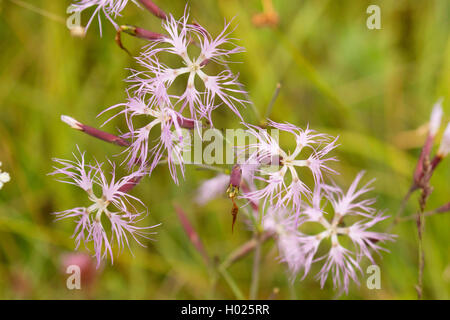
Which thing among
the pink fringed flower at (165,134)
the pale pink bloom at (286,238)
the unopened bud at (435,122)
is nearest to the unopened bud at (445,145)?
the unopened bud at (435,122)

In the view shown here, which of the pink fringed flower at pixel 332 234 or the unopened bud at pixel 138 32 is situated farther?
the pink fringed flower at pixel 332 234

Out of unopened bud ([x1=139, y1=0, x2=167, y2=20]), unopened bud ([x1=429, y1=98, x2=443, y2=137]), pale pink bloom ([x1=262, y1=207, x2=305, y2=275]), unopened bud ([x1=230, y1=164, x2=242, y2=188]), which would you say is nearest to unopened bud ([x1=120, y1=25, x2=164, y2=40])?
unopened bud ([x1=139, y1=0, x2=167, y2=20])

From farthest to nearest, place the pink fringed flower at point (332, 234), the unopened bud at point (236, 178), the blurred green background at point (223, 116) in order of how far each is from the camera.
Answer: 1. the blurred green background at point (223, 116)
2. the pink fringed flower at point (332, 234)
3. the unopened bud at point (236, 178)

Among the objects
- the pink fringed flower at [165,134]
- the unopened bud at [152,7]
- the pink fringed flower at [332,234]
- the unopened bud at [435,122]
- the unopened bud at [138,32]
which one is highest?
the unopened bud at [152,7]

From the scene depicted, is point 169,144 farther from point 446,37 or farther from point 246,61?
point 446,37

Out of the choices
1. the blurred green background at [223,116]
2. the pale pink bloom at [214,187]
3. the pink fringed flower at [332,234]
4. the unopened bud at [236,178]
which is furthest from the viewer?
the blurred green background at [223,116]

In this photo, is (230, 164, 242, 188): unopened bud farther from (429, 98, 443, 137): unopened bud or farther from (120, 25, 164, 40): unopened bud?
(429, 98, 443, 137): unopened bud

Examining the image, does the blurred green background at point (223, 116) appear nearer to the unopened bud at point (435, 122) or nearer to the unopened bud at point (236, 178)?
the unopened bud at point (435, 122)

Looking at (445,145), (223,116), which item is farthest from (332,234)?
(223,116)
